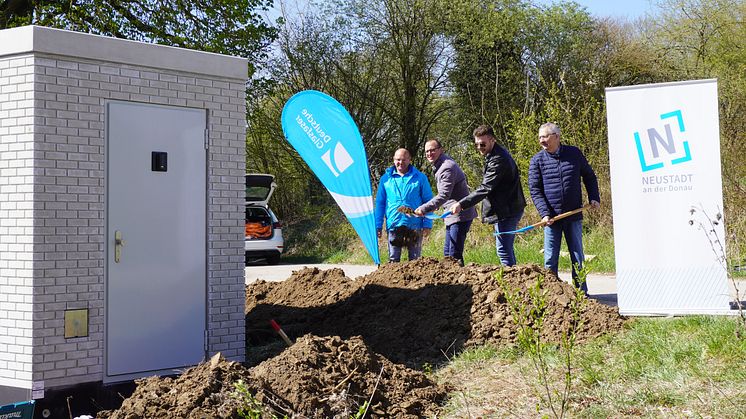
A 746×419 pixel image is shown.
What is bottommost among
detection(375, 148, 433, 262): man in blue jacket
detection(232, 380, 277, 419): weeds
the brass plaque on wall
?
detection(232, 380, 277, 419): weeds

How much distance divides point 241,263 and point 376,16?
18365 millimetres

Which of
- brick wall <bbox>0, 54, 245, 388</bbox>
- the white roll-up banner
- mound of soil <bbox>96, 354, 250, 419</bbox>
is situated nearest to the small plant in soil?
the white roll-up banner

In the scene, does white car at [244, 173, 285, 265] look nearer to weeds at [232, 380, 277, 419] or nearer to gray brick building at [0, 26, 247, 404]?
gray brick building at [0, 26, 247, 404]

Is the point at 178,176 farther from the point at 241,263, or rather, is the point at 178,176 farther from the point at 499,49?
the point at 499,49

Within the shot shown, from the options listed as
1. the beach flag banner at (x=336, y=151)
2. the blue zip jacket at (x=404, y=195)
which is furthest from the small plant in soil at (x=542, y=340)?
the beach flag banner at (x=336, y=151)

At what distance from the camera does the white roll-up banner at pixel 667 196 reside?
7594mm

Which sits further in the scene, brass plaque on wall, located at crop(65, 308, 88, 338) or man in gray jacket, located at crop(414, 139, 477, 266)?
man in gray jacket, located at crop(414, 139, 477, 266)

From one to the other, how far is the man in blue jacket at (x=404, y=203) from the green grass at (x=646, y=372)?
3091 mm

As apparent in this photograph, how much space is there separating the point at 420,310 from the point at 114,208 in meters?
3.08

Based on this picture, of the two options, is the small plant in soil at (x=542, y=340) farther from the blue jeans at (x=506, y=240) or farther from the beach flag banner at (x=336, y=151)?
the beach flag banner at (x=336, y=151)

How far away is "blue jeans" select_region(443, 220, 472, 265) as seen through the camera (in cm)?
971

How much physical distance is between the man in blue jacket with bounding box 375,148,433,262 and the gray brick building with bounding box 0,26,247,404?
2590 millimetres

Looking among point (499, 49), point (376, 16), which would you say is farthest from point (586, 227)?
point (376, 16)

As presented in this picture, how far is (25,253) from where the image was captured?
6.67 meters
